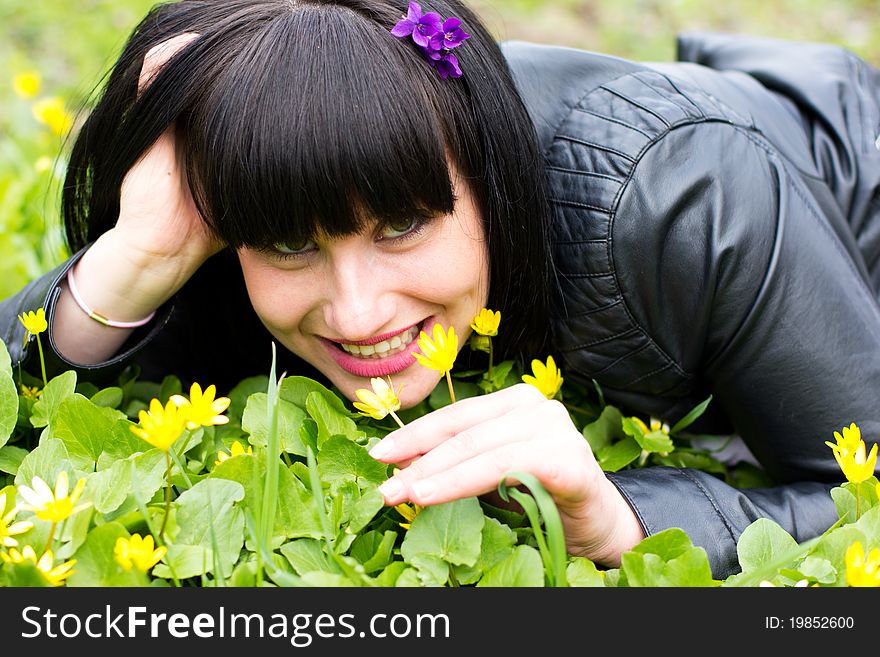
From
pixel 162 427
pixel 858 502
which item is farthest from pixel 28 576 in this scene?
pixel 858 502

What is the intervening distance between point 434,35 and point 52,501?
30.9 inches

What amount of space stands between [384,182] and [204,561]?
1.73 ft

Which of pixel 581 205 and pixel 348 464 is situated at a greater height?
pixel 581 205

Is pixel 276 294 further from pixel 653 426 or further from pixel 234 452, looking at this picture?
pixel 653 426

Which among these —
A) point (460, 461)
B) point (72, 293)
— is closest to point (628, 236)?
point (460, 461)

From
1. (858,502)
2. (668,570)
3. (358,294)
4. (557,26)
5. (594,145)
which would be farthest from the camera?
(557,26)

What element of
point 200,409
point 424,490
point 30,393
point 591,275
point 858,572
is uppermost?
point 591,275

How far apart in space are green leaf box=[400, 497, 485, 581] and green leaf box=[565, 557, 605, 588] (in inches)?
4.9

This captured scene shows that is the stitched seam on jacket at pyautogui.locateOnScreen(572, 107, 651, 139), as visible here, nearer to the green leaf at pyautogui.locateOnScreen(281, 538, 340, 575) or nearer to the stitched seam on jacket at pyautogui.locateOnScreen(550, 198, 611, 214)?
the stitched seam on jacket at pyautogui.locateOnScreen(550, 198, 611, 214)

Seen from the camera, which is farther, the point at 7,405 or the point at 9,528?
the point at 7,405

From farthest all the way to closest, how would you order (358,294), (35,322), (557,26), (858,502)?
1. (557,26)
2. (35,322)
3. (358,294)
4. (858,502)

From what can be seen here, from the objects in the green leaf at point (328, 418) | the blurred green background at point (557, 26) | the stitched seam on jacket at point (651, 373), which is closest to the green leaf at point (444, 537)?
the green leaf at point (328, 418)

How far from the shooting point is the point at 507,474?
1.14m
